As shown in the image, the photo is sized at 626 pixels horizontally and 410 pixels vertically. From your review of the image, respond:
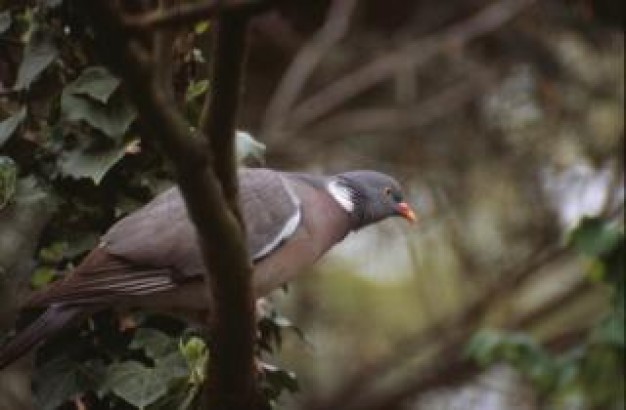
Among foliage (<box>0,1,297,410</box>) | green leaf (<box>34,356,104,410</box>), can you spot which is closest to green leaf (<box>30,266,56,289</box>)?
foliage (<box>0,1,297,410</box>)

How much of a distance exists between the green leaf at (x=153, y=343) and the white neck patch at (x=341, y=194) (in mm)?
909

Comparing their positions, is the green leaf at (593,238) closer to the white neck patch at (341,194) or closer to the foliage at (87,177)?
the white neck patch at (341,194)

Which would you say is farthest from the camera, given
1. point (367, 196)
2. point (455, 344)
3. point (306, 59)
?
point (455, 344)

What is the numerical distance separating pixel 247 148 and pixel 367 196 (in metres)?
0.79

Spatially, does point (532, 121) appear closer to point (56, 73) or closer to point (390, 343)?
point (390, 343)

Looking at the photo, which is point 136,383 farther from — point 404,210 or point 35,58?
point 404,210

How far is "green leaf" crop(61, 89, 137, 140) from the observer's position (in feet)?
10.1

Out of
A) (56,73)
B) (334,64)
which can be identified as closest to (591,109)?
(334,64)

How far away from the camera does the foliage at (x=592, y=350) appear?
408 centimetres

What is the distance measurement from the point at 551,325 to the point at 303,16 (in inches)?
86.6

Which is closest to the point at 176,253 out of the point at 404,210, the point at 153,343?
the point at 153,343

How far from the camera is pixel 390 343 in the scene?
7.04m

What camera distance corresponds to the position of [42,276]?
3.23 metres

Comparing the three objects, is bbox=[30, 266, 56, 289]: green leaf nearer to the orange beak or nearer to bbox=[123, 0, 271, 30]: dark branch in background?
the orange beak
